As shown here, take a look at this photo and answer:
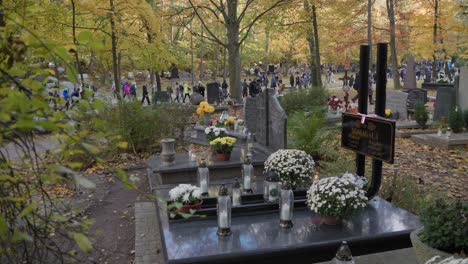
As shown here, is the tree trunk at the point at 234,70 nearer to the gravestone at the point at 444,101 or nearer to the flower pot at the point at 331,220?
the gravestone at the point at 444,101

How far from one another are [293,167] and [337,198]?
5.60ft

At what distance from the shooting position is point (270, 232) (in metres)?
5.96

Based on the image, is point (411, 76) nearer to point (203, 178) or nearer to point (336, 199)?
point (203, 178)

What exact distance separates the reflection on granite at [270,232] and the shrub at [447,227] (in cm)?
143

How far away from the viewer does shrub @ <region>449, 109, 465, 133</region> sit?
13.7 meters

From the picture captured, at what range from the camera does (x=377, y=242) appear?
18.8 ft

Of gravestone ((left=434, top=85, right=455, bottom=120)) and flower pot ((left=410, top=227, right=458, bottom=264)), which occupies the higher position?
gravestone ((left=434, top=85, right=455, bottom=120))

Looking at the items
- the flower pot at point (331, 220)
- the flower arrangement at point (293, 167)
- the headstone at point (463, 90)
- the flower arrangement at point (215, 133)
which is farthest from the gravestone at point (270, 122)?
the headstone at point (463, 90)

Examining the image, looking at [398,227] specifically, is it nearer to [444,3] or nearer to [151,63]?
[151,63]

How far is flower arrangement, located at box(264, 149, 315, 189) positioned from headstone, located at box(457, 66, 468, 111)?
10951 millimetres

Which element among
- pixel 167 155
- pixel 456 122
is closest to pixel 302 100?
pixel 456 122

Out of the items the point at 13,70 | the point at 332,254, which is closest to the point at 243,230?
the point at 332,254

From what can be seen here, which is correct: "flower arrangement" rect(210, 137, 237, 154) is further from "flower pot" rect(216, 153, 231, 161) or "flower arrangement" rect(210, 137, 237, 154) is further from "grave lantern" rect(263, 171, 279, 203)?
"grave lantern" rect(263, 171, 279, 203)

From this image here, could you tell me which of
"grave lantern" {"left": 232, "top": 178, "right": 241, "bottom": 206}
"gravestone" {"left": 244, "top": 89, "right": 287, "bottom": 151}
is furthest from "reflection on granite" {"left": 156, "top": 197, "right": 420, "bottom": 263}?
"gravestone" {"left": 244, "top": 89, "right": 287, "bottom": 151}
